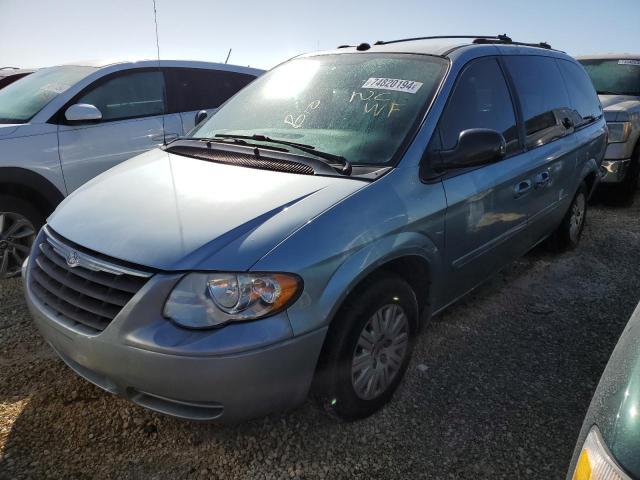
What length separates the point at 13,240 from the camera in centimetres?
385

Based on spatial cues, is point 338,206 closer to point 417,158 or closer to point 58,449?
point 417,158

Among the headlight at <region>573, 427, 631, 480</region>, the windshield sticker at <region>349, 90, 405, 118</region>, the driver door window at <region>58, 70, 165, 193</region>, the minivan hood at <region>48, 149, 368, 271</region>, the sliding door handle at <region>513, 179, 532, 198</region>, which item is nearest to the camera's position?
the headlight at <region>573, 427, 631, 480</region>

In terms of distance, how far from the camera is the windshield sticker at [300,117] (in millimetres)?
2834

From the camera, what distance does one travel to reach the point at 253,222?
203 centimetres

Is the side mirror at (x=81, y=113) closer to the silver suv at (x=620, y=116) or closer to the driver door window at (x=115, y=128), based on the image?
the driver door window at (x=115, y=128)

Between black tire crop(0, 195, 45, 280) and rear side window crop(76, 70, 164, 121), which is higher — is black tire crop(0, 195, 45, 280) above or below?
below

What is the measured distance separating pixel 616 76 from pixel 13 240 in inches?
304

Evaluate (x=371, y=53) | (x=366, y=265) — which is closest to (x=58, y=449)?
(x=366, y=265)

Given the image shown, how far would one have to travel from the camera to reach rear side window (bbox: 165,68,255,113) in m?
4.82

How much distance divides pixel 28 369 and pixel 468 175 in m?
2.64

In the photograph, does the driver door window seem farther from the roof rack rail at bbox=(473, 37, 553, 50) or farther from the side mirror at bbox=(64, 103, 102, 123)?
the roof rack rail at bbox=(473, 37, 553, 50)

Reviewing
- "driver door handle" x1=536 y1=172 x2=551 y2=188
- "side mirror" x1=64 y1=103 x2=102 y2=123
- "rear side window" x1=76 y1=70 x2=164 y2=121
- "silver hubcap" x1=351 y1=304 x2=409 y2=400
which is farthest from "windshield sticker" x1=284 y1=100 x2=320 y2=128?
"rear side window" x1=76 y1=70 x2=164 y2=121

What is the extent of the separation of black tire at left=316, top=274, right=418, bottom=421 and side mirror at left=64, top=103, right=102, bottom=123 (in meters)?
2.90

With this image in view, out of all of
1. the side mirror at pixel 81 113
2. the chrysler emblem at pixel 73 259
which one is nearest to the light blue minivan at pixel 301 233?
the chrysler emblem at pixel 73 259
